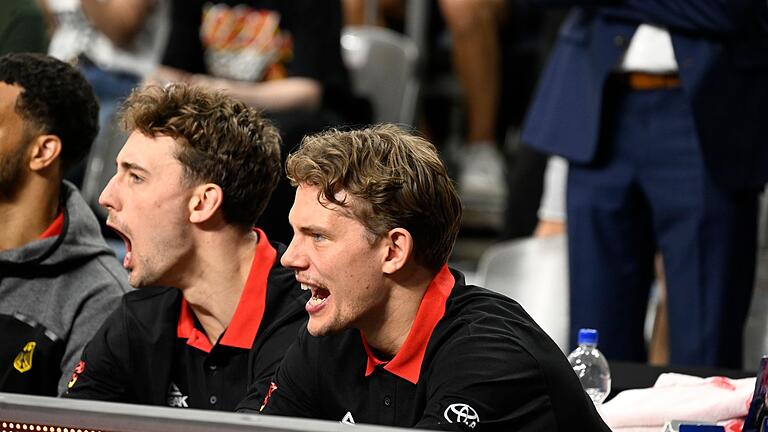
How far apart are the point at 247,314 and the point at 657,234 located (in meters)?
1.14

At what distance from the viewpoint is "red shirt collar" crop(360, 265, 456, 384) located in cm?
200

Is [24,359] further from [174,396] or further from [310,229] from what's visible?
[310,229]

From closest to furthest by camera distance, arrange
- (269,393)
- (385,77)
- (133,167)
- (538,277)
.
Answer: (269,393) → (133,167) → (538,277) → (385,77)

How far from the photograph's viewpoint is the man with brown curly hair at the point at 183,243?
2371 mm

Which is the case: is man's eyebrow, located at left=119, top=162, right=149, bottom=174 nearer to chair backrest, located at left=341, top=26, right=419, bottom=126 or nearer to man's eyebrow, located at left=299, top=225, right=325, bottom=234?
man's eyebrow, located at left=299, top=225, right=325, bottom=234

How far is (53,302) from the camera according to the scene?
2545 mm

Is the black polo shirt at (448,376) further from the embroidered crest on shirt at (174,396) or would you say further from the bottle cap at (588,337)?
the bottle cap at (588,337)

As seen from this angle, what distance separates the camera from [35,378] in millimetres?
2496

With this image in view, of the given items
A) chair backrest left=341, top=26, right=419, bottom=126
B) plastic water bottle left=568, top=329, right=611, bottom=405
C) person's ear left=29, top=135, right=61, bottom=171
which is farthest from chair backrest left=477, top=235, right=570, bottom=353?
person's ear left=29, top=135, right=61, bottom=171

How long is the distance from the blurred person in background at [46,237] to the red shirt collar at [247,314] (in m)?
0.23

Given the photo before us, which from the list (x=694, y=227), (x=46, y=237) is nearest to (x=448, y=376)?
(x=46, y=237)

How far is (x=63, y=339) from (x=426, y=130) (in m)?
3.45

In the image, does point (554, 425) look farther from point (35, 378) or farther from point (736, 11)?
point (736, 11)

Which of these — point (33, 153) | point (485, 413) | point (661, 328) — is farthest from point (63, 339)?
point (661, 328)
